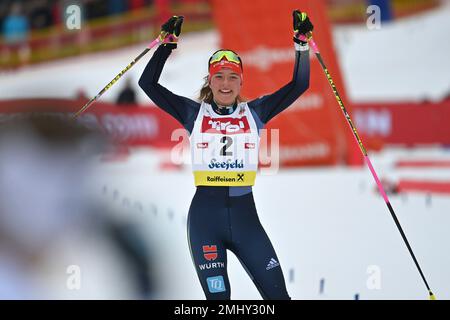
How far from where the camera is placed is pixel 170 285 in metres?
4.04

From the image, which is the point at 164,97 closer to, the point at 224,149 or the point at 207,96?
the point at 207,96

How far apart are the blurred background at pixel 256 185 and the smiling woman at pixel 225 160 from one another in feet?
0.69

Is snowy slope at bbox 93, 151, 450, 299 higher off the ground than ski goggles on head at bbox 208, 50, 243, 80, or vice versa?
ski goggles on head at bbox 208, 50, 243, 80

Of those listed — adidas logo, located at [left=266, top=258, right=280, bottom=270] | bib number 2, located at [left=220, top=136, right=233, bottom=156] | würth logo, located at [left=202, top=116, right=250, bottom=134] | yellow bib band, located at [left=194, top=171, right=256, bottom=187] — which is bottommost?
adidas logo, located at [left=266, top=258, right=280, bottom=270]

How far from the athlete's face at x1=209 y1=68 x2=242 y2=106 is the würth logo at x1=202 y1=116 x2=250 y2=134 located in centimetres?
8

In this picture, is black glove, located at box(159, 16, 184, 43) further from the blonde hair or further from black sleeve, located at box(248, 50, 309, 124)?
black sleeve, located at box(248, 50, 309, 124)

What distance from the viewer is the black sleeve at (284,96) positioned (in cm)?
324

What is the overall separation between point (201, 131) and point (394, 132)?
28.4ft

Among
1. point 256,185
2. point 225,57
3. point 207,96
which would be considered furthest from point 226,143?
point 256,185

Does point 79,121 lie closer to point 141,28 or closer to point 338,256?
→ point 338,256

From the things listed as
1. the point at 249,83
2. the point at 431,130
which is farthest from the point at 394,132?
the point at 249,83

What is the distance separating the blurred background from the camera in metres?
4.10

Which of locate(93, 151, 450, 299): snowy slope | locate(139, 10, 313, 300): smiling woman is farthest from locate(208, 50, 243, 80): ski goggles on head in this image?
locate(93, 151, 450, 299): snowy slope

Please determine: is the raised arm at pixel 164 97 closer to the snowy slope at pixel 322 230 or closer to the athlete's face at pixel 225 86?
the athlete's face at pixel 225 86
